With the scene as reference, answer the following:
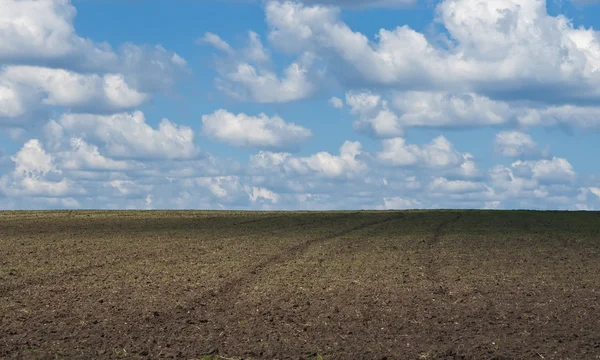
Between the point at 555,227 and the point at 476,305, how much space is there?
107 ft

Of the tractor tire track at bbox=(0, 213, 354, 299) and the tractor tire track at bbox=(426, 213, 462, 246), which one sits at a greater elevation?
the tractor tire track at bbox=(426, 213, 462, 246)

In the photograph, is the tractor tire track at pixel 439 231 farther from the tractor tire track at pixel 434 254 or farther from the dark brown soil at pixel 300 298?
the dark brown soil at pixel 300 298

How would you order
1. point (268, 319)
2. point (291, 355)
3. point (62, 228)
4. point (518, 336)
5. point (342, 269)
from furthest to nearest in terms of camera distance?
1. point (62, 228)
2. point (342, 269)
3. point (268, 319)
4. point (518, 336)
5. point (291, 355)

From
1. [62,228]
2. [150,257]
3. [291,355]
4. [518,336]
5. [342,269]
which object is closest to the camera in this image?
[291,355]

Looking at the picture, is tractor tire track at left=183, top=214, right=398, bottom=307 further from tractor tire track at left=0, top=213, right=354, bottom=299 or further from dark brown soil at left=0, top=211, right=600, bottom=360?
tractor tire track at left=0, top=213, right=354, bottom=299

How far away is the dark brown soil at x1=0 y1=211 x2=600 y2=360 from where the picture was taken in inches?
607

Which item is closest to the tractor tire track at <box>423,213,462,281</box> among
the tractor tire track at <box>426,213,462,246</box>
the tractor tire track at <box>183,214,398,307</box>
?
the tractor tire track at <box>426,213,462,246</box>

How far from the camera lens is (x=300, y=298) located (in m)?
20.6

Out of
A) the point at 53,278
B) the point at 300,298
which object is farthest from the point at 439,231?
the point at 300,298

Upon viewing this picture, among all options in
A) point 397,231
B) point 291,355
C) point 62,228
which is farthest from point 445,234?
point 291,355

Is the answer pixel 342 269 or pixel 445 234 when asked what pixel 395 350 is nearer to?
pixel 342 269

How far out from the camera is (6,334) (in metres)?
16.9

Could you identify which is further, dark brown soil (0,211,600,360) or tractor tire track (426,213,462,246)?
tractor tire track (426,213,462,246)

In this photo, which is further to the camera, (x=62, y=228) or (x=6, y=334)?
A: (x=62, y=228)
